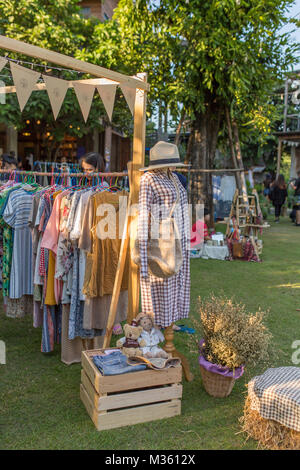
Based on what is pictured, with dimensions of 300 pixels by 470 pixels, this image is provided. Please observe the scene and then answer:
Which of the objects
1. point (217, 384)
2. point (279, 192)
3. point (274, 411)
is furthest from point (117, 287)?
point (279, 192)

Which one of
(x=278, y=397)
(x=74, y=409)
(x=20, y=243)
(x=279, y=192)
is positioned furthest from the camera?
(x=279, y=192)

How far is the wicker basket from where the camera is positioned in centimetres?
304

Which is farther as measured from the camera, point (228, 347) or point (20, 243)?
point (20, 243)

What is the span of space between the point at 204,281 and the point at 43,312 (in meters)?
3.41

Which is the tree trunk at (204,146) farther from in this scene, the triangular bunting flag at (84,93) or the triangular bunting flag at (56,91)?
the triangular bunting flag at (56,91)

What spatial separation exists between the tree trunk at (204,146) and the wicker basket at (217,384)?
25.3ft

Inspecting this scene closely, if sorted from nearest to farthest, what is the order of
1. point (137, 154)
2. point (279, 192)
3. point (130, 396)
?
point (130, 396)
point (137, 154)
point (279, 192)

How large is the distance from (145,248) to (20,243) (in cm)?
154

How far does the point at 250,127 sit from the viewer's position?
10.8 m

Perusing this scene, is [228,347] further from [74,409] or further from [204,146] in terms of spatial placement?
[204,146]

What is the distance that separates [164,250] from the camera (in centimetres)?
295

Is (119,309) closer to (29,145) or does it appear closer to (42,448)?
(42,448)

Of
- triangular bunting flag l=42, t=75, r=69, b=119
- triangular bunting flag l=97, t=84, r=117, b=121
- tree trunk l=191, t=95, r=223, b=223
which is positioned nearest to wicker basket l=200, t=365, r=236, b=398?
triangular bunting flag l=97, t=84, r=117, b=121

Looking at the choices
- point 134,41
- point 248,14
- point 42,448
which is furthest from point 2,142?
point 42,448
